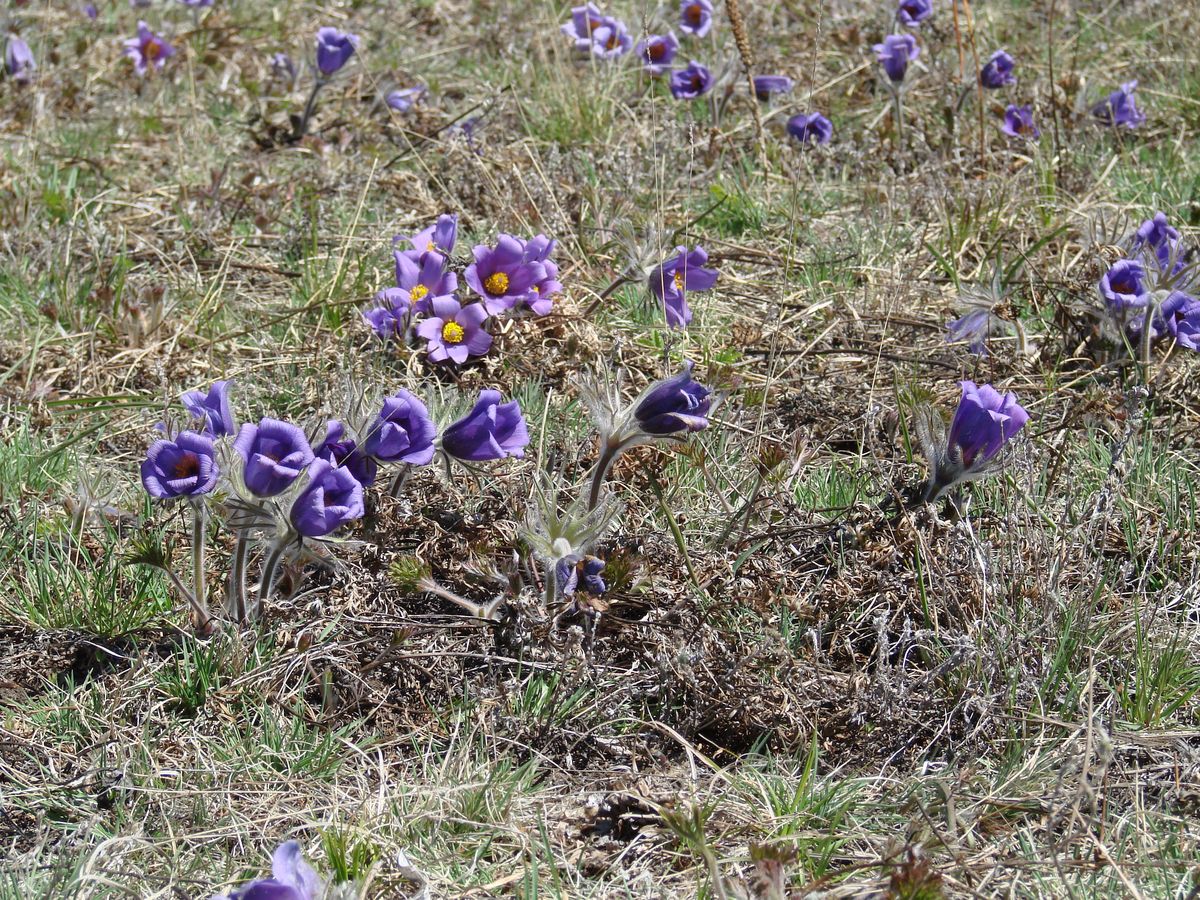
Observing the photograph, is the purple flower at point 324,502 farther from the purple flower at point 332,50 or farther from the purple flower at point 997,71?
the purple flower at point 997,71

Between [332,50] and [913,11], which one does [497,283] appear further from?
[913,11]

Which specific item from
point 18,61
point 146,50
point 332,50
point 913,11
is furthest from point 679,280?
point 18,61

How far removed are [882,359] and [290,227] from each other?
1956mm

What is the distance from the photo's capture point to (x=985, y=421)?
2529 mm

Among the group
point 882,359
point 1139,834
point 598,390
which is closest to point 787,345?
point 882,359

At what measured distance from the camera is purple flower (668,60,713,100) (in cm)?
457

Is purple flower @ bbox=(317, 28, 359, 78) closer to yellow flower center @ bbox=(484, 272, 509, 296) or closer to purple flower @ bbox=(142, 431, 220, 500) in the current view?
yellow flower center @ bbox=(484, 272, 509, 296)

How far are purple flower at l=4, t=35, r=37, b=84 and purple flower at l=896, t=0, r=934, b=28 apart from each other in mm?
3437

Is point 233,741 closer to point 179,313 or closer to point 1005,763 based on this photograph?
point 1005,763

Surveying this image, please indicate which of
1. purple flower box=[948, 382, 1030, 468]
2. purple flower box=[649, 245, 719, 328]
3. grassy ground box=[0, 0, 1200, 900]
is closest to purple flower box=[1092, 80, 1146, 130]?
grassy ground box=[0, 0, 1200, 900]

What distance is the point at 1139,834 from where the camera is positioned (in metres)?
2.06

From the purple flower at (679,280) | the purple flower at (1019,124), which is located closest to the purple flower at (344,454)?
the purple flower at (679,280)

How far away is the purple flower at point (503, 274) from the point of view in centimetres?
329

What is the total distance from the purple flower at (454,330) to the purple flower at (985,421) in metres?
1.33
